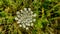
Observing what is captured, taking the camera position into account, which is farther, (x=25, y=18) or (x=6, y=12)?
(x=6, y=12)

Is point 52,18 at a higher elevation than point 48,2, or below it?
below

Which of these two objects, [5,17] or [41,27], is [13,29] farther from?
[41,27]

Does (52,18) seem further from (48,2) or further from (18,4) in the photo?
(18,4)

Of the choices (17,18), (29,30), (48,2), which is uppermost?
(48,2)

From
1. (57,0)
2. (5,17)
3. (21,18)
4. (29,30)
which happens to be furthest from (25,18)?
(57,0)

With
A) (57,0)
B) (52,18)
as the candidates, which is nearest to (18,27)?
(52,18)

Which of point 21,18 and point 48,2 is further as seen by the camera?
point 48,2
